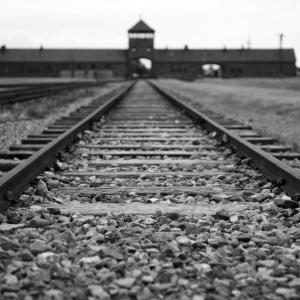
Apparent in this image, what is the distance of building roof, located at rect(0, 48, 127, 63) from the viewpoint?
99438 mm

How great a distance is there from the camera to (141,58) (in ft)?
322

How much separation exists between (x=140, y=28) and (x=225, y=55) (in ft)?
63.3

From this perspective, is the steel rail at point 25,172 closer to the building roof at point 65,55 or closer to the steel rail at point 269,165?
the steel rail at point 269,165

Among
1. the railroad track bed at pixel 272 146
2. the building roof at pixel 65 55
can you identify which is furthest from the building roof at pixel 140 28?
the railroad track bed at pixel 272 146

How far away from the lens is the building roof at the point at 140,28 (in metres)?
100

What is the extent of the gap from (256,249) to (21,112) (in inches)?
391

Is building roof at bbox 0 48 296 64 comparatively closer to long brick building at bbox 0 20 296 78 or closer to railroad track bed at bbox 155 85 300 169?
long brick building at bbox 0 20 296 78

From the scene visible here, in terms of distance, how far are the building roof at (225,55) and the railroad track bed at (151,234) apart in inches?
3840

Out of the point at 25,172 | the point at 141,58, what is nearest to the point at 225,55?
the point at 141,58

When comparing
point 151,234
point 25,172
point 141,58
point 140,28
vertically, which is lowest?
point 151,234

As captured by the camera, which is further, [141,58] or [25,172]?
[141,58]

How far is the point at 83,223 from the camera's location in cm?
305

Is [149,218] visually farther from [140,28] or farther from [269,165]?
[140,28]

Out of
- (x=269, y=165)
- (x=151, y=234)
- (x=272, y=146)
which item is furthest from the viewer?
(x=272, y=146)
